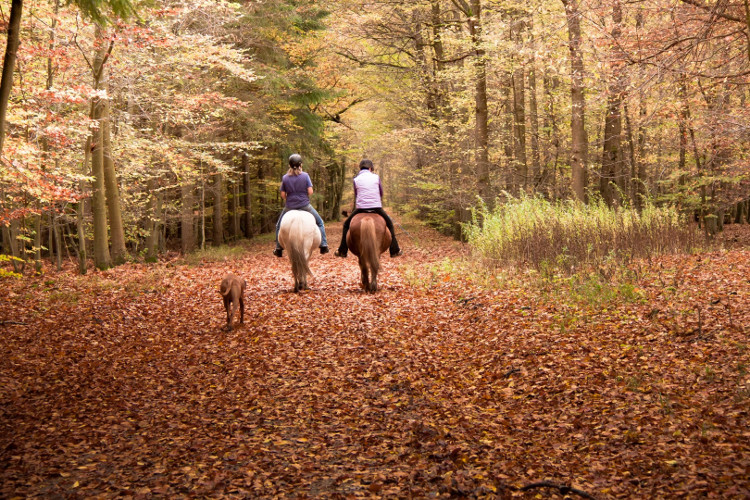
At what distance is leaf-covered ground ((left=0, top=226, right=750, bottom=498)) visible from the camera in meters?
3.89

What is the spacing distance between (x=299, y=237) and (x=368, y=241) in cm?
138

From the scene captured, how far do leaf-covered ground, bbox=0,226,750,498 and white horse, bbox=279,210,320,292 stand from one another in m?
1.45

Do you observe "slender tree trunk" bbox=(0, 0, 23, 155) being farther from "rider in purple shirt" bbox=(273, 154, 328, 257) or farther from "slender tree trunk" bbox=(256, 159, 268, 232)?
"slender tree trunk" bbox=(256, 159, 268, 232)

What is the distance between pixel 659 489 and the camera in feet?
11.3

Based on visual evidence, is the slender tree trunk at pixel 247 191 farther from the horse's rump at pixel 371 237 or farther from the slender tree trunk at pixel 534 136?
the horse's rump at pixel 371 237

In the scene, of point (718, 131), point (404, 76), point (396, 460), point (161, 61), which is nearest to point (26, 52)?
point (161, 61)

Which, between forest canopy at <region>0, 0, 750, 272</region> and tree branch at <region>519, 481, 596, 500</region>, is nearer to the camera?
tree branch at <region>519, 481, 596, 500</region>

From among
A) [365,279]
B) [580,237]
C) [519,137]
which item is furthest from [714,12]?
[519,137]

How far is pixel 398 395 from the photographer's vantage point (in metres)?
5.62

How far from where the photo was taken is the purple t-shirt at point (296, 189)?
11273 mm

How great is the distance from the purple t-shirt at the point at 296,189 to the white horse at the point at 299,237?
222 millimetres

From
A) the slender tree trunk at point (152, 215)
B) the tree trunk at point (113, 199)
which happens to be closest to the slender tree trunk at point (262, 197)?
the slender tree trunk at point (152, 215)

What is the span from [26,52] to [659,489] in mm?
12622

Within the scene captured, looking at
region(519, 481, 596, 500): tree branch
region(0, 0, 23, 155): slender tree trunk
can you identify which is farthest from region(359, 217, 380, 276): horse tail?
region(519, 481, 596, 500): tree branch
